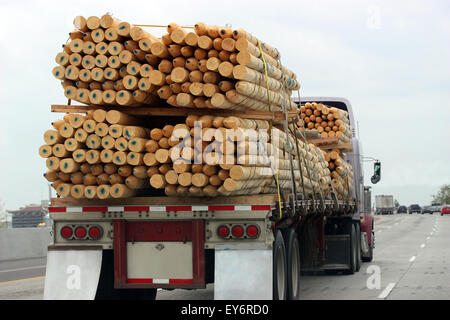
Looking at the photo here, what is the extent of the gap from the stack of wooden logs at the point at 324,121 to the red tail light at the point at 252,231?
8.17 m

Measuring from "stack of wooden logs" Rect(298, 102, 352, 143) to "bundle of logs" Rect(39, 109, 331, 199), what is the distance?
7.86 m

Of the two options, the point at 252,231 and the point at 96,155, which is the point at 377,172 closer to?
the point at 252,231

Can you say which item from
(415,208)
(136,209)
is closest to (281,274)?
(136,209)

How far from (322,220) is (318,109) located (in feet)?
9.70

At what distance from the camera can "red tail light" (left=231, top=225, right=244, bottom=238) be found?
9.34 meters

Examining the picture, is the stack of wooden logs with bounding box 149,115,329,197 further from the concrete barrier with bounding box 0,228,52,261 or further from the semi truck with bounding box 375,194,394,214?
the semi truck with bounding box 375,194,394,214

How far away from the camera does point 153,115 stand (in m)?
9.88

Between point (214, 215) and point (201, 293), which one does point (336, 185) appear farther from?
point (214, 215)

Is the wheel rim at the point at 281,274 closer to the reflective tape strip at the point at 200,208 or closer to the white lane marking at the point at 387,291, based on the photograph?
the reflective tape strip at the point at 200,208

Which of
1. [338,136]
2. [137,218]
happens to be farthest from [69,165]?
[338,136]

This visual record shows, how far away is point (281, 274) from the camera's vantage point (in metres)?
10.4

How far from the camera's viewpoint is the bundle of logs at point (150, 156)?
9.02m

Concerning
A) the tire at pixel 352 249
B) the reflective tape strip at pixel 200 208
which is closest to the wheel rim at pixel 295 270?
the reflective tape strip at pixel 200 208

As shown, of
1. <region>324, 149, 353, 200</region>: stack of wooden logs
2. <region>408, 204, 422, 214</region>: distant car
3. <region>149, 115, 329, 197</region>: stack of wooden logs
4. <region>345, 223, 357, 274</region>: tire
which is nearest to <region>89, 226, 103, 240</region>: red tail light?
<region>149, 115, 329, 197</region>: stack of wooden logs
